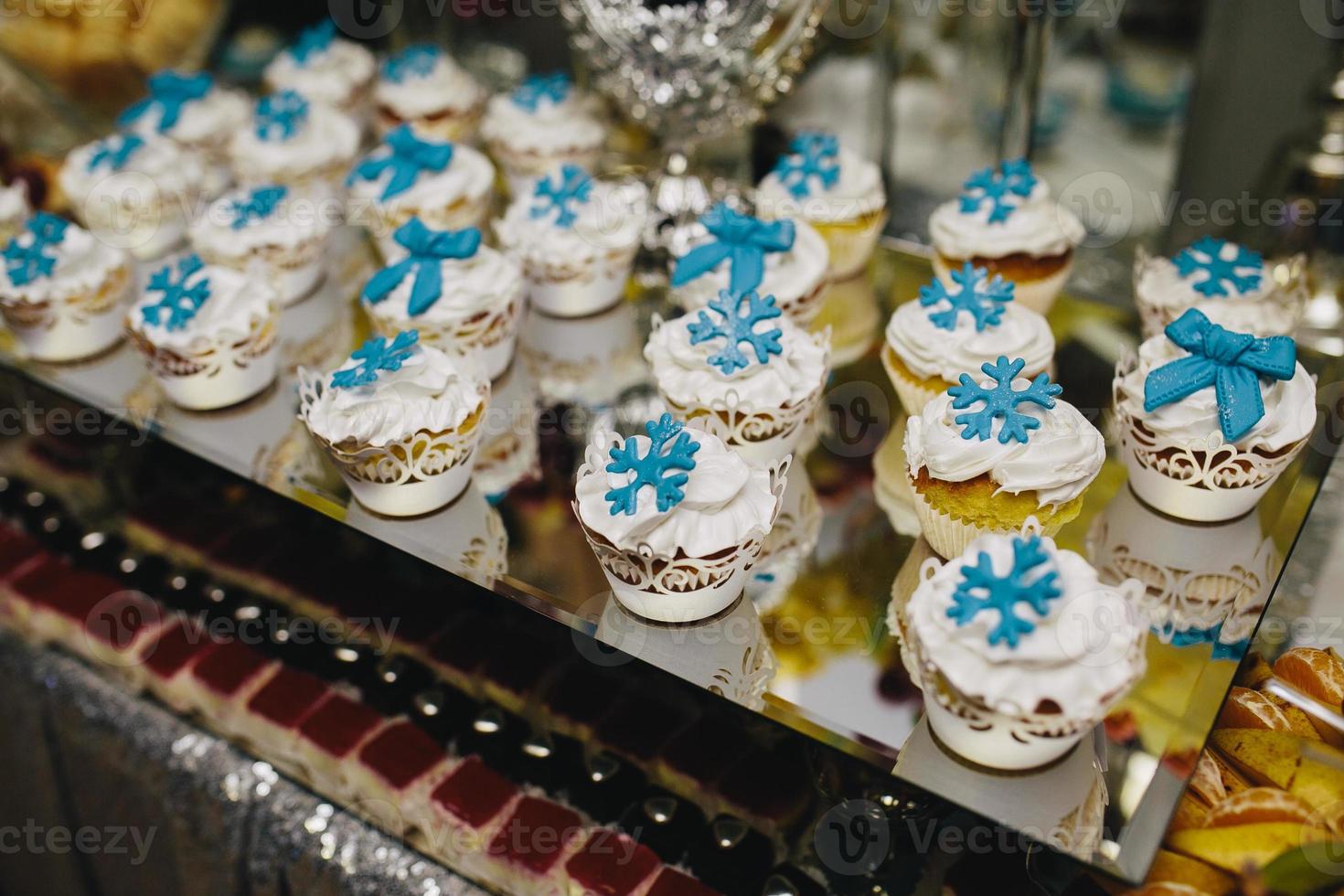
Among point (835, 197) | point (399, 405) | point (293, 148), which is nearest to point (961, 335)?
point (835, 197)

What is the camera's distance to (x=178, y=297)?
7.80 feet

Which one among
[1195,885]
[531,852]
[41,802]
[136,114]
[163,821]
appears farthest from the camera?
[136,114]

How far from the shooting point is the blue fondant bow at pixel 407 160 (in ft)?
9.31

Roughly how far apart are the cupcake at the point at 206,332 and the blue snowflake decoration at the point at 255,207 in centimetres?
26

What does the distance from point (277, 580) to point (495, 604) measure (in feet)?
2.02

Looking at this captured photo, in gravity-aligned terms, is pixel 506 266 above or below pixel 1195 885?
above

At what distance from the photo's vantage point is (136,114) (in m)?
3.28

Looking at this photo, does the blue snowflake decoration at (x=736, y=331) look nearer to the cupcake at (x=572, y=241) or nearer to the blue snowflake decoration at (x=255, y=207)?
the cupcake at (x=572, y=241)

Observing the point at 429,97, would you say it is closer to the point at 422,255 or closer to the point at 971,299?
the point at 422,255

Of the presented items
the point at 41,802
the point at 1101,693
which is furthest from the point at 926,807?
the point at 41,802

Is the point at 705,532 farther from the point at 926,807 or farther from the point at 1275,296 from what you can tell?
the point at 1275,296

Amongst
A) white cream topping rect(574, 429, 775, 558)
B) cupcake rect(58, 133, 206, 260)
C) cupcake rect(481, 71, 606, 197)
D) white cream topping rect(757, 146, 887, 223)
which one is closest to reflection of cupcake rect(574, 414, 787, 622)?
white cream topping rect(574, 429, 775, 558)

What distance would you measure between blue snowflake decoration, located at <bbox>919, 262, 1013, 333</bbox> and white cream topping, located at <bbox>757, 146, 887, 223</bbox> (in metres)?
0.49

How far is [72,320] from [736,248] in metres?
1.47
